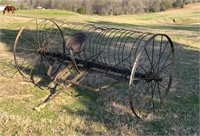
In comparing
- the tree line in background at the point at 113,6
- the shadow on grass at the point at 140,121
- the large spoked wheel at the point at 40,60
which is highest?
the tree line in background at the point at 113,6

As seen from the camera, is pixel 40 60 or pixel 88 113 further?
pixel 40 60

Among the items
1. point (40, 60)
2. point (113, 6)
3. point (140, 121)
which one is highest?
point (113, 6)

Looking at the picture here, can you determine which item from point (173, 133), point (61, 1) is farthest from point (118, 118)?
point (61, 1)

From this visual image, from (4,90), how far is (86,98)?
5.94 feet

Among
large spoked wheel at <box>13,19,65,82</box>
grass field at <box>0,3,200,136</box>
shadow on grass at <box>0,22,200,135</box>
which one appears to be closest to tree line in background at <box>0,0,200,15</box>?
large spoked wheel at <box>13,19,65,82</box>

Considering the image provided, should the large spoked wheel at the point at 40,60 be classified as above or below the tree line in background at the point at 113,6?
below

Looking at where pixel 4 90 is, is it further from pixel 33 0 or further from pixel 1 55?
pixel 33 0

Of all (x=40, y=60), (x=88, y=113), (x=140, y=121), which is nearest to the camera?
(x=140, y=121)

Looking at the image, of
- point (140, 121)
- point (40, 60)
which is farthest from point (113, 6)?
point (140, 121)

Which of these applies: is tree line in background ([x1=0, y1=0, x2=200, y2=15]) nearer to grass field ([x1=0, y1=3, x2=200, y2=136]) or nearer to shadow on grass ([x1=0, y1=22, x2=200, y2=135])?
shadow on grass ([x1=0, y1=22, x2=200, y2=135])

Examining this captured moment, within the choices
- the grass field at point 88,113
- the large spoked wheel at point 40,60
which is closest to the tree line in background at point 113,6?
the large spoked wheel at point 40,60

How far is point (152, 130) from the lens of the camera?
219 inches

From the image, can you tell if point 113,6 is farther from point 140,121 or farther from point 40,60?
point 140,121

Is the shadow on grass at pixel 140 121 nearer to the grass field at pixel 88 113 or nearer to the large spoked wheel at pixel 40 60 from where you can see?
the grass field at pixel 88 113
